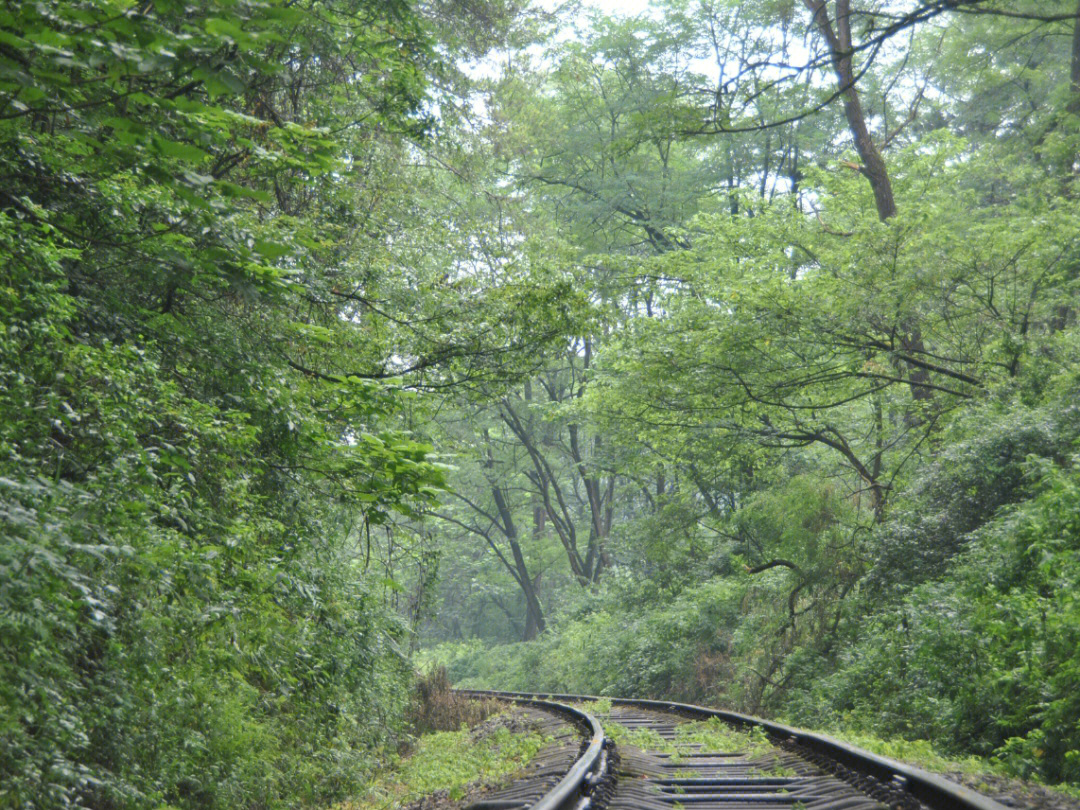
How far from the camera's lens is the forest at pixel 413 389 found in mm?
4582

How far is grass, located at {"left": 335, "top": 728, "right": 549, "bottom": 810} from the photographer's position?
7504 mm

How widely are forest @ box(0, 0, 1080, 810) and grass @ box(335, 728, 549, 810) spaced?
0.40 metres

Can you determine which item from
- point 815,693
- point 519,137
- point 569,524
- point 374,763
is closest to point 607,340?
point 519,137

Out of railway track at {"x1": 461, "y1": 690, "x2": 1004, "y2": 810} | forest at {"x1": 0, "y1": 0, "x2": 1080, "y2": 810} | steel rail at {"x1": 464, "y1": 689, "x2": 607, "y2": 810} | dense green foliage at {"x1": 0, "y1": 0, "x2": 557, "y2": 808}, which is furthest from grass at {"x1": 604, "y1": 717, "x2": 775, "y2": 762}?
dense green foliage at {"x1": 0, "y1": 0, "x2": 557, "y2": 808}

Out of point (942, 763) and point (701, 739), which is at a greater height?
point (942, 763)

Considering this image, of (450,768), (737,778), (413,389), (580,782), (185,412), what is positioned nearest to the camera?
(580,782)

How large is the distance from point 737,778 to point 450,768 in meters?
3.89

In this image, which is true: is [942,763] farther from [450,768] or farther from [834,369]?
[834,369]

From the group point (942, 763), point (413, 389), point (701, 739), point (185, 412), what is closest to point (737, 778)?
point (942, 763)

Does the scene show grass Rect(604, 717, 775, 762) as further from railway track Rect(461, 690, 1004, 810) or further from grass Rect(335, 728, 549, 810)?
grass Rect(335, 728, 549, 810)

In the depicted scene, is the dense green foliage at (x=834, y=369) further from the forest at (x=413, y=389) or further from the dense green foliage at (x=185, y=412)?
the dense green foliage at (x=185, y=412)

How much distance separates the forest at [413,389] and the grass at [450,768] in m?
0.40

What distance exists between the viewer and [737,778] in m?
6.20

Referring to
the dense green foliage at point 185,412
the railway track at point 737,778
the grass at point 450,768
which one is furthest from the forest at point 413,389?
the railway track at point 737,778
